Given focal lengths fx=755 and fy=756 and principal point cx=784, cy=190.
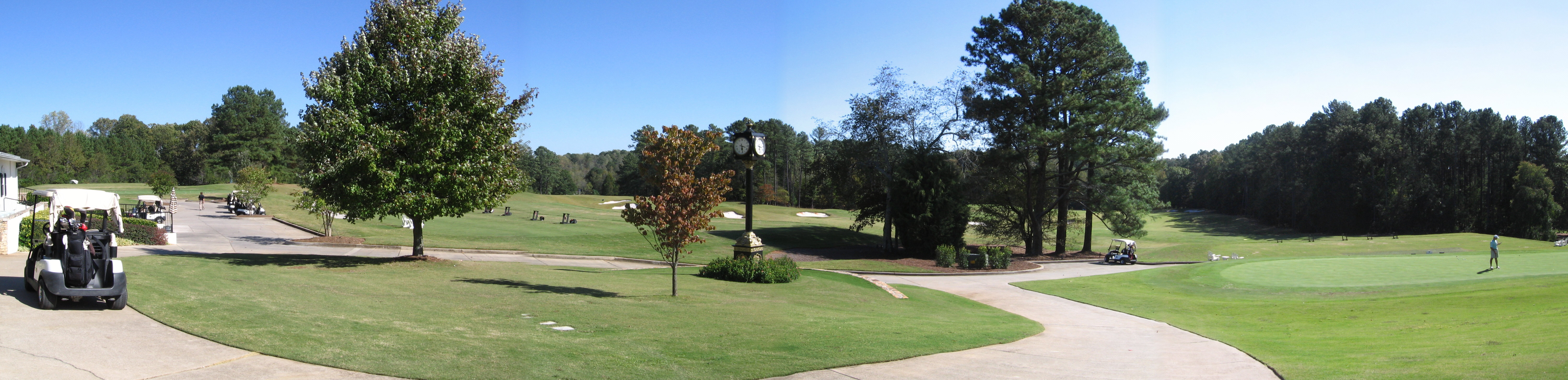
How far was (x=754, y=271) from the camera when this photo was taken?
746 inches

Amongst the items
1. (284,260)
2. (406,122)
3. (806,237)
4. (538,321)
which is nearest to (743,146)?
(538,321)

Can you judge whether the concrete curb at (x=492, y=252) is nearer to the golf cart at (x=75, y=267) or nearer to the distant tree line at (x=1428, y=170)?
the golf cart at (x=75, y=267)

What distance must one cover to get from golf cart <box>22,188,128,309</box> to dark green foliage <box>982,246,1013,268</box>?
92.2ft

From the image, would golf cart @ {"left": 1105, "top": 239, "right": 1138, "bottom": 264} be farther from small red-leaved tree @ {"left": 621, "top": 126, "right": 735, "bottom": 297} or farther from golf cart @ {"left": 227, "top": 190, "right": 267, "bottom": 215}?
golf cart @ {"left": 227, "top": 190, "right": 267, "bottom": 215}

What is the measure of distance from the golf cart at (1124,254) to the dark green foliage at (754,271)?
75.2ft

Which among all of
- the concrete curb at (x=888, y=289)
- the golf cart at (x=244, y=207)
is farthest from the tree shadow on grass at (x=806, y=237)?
the golf cart at (x=244, y=207)

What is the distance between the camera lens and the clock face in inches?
632

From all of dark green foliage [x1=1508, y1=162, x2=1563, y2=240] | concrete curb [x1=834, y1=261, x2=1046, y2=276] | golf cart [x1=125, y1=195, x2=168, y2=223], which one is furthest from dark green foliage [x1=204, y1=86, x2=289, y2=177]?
dark green foliage [x1=1508, y1=162, x2=1563, y2=240]

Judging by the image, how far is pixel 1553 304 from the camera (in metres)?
13.5

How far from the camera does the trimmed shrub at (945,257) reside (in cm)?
3184

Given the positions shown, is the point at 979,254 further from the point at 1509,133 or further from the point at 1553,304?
the point at 1509,133

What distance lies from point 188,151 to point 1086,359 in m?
113

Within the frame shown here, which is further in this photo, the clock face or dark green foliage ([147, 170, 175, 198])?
dark green foliage ([147, 170, 175, 198])

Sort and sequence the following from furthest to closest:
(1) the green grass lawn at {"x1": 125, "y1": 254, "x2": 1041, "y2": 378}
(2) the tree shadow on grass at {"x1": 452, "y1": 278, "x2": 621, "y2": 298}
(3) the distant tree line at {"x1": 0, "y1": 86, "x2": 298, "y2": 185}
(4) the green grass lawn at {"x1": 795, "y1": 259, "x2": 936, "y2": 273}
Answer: (3) the distant tree line at {"x1": 0, "y1": 86, "x2": 298, "y2": 185}
(4) the green grass lawn at {"x1": 795, "y1": 259, "x2": 936, "y2": 273}
(2) the tree shadow on grass at {"x1": 452, "y1": 278, "x2": 621, "y2": 298}
(1) the green grass lawn at {"x1": 125, "y1": 254, "x2": 1041, "y2": 378}
